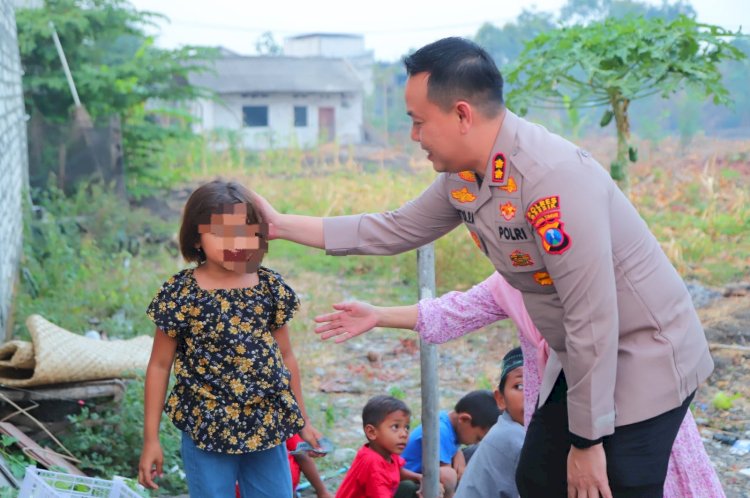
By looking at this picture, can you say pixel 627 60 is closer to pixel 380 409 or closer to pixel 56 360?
pixel 380 409

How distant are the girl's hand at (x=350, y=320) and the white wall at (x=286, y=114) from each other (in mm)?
28944

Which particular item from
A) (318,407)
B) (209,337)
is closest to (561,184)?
(209,337)

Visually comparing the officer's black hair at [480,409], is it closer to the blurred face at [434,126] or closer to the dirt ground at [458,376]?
the dirt ground at [458,376]

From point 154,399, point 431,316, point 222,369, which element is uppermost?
point 431,316

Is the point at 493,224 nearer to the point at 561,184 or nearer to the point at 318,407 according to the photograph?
the point at 561,184

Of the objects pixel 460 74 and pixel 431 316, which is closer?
pixel 460 74

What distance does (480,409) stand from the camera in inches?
150

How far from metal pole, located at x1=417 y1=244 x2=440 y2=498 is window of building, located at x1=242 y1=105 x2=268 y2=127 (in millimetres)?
30186

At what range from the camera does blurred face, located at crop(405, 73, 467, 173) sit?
2.18 m

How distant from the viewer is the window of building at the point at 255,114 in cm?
3281

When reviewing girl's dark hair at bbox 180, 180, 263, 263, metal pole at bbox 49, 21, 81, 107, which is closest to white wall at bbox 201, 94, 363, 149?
metal pole at bbox 49, 21, 81, 107

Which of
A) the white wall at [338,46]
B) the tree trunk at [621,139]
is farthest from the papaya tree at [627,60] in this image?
the white wall at [338,46]

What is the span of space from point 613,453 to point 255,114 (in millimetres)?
31723

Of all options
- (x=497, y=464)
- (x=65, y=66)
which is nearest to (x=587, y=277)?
(x=497, y=464)
